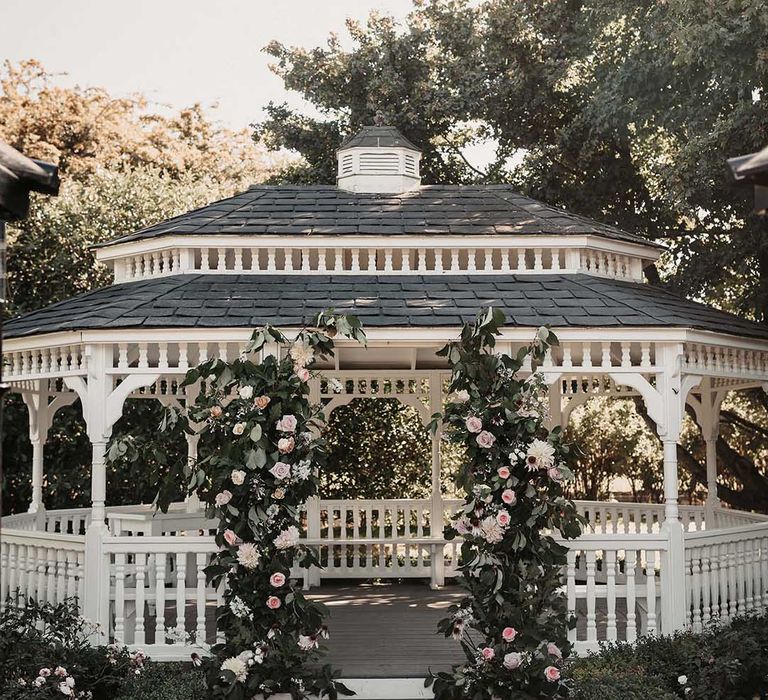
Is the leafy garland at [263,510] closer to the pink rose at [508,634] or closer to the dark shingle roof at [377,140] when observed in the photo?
the pink rose at [508,634]

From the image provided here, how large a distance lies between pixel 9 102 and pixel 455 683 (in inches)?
865

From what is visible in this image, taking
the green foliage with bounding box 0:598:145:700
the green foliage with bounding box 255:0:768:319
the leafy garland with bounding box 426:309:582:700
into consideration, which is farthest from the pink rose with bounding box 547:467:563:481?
the green foliage with bounding box 255:0:768:319

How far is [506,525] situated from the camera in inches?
291

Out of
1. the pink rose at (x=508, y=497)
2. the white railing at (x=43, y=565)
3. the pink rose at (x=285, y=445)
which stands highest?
the pink rose at (x=285, y=445)

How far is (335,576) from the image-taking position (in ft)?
41.1

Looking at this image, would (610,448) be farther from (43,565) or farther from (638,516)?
(43,565)

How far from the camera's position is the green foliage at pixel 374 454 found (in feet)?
56.3

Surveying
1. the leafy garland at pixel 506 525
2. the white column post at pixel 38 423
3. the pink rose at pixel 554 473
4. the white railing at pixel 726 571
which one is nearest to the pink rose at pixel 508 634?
the leafy garland at pixel 506 525

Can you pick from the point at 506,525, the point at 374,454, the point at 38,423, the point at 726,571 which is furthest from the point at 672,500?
the point at 374,454

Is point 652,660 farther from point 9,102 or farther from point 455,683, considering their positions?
point 9,102

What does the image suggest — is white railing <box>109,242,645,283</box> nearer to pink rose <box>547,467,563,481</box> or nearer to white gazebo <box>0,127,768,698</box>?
white gazebo <box>0,127,768,698</box>

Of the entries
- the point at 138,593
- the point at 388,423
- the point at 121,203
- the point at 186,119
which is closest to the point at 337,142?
the point at 121,203

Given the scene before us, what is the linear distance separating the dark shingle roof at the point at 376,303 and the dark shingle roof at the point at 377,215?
0.54m

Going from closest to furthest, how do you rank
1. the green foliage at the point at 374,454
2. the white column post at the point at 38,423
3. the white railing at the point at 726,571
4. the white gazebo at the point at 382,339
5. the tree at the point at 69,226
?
the white gazebo at the point at 382,339 → the white railing at the point at 726,571 → the white column post at the point at 38,423 → the tree at the point at 69,226 → the green foliage at the point at 374,454
